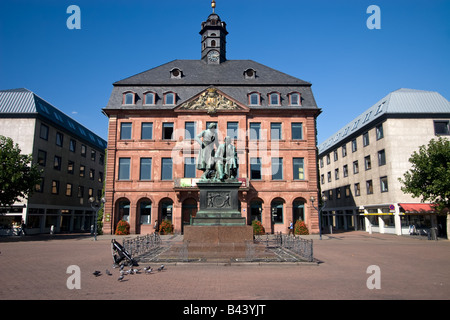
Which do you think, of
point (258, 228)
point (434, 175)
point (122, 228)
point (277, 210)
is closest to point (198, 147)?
point (258, 228)

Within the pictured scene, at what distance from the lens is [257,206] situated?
37156mm

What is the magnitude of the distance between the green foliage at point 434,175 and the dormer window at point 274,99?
15.8m

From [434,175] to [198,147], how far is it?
23259 millimetres

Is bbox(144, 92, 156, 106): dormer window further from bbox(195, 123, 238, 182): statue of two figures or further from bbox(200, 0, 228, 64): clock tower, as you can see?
bbox(195, 123, 238, 182): statue of two figures

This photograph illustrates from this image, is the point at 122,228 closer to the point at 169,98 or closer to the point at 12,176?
the point at 12,176

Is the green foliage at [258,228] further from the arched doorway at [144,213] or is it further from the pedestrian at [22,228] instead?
the pedestrian at [22,228]

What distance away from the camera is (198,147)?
121 ft

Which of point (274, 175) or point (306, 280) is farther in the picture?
point (274, 175)

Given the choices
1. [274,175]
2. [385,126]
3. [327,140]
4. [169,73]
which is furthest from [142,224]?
[327,140]

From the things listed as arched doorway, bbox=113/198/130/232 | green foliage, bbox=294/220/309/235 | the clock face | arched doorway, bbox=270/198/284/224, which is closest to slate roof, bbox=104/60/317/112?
the clock face

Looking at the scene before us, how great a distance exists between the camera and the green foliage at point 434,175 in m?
27.2

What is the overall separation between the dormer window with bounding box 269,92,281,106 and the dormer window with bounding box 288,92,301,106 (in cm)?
136

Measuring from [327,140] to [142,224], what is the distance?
4445 cm
